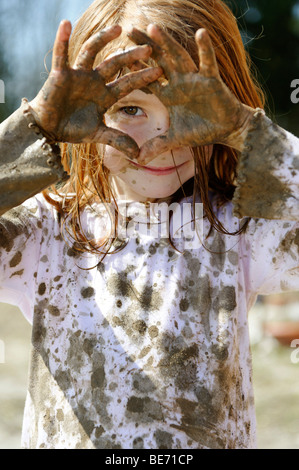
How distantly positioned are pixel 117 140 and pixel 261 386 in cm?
298

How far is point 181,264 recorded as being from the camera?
68.9 inches

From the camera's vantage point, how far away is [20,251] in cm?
175

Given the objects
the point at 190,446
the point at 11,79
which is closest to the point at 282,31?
the point at 11,79

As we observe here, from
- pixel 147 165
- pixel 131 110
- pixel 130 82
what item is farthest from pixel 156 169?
pixel 130 82

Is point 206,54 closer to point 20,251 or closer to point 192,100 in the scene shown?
point 192,100

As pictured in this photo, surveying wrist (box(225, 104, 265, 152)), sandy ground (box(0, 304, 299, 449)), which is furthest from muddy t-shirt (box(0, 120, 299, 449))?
sandy ground (box(0, 304, 299, 449))

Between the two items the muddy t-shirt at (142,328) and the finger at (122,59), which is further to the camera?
the muddy t-shirt at (142,328)

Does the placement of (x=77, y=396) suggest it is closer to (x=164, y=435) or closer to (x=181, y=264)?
(x=164, y=435)

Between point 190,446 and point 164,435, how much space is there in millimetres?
75

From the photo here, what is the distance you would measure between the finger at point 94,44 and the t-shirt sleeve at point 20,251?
508mm

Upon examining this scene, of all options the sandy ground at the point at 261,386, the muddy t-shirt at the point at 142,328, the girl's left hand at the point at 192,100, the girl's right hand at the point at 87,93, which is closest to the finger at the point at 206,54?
the girl's left hand at the point at 192,100

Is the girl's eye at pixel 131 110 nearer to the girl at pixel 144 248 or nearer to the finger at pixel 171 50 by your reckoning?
Result: the girl at pixel 144 248

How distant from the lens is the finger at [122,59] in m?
1.42

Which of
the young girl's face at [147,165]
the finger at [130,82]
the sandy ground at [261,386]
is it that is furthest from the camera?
the sandy ground at [261,386]
